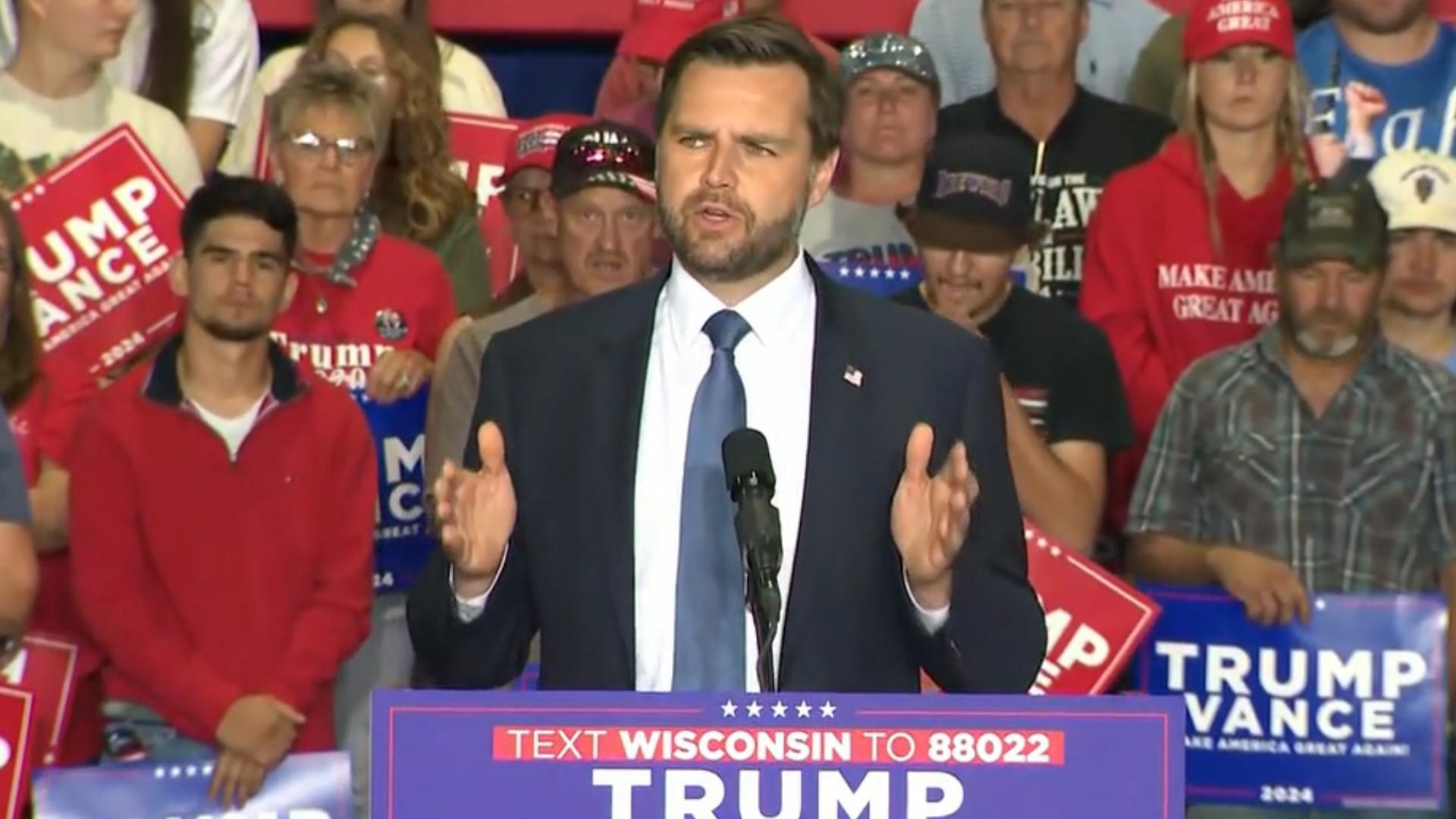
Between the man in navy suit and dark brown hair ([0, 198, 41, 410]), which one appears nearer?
the man in navy suit

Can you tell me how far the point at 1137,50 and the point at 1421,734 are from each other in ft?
8.03

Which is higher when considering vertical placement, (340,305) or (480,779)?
(340,305)

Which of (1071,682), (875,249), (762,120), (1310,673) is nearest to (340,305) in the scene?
(875,249)

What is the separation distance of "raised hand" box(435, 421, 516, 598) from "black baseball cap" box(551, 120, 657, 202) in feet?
9.53

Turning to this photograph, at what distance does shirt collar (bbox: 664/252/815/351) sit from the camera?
3.27m

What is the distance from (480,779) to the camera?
2.63 metres

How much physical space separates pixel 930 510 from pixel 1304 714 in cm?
291

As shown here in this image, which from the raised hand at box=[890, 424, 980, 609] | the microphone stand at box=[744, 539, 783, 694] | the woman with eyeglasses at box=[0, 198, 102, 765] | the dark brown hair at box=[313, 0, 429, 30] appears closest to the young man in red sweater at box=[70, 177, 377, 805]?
the woman with eyeglasses at box=[0, 198, 102, 765]

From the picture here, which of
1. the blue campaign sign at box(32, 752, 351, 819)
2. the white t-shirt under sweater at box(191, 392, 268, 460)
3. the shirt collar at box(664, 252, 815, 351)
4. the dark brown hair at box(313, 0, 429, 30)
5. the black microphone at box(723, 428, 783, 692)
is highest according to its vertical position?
the dark brown hair at box(313, 0, 429, 30)

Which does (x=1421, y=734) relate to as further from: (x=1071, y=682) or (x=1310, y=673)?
(x=1071, y=682)

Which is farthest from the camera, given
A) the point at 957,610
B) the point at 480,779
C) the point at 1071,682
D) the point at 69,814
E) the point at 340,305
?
the point at 340,305

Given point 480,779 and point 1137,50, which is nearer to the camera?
point 480,779

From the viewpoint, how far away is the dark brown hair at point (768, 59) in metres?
3.31

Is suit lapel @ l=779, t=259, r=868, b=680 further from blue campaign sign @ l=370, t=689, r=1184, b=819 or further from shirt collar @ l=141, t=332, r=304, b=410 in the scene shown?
shirt collar @ l=141, t=332, r=304, b=410
